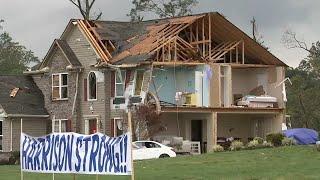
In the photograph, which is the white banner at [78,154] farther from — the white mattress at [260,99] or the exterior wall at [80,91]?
the white mattress at [260,99]

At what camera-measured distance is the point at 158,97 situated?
46.8 metres

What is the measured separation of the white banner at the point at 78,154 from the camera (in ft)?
59.8

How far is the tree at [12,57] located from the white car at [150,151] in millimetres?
52818

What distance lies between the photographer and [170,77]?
159 ft

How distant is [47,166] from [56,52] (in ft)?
106

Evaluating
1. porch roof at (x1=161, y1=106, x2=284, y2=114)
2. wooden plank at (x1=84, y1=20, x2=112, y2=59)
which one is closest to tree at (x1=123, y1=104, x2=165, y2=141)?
porch roof at (x1=161, y1=106, x2=284, y2=114)

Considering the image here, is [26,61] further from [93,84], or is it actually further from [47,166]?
[47,166]

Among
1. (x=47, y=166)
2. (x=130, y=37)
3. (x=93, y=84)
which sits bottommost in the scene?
(x=47, y=166)

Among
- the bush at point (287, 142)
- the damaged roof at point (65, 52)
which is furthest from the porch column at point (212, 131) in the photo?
the damaged roof at point (65, 52)

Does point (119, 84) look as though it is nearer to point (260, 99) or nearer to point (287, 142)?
point (260, 99)

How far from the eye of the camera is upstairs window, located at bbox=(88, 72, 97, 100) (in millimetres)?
49625

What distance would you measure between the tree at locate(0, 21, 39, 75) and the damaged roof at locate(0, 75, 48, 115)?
3598 centimetres

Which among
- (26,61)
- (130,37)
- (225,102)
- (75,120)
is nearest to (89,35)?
(130,37)

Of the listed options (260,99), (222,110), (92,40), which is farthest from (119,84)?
(260,99)
